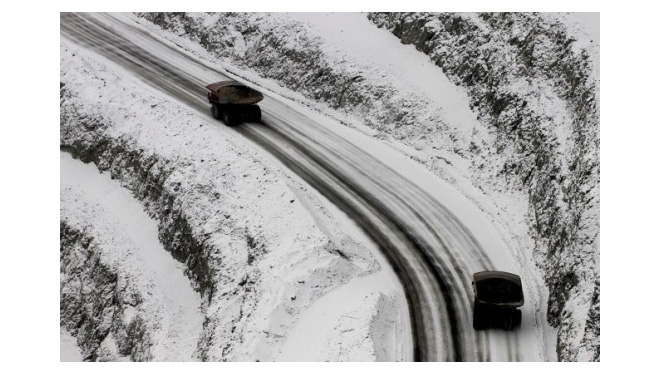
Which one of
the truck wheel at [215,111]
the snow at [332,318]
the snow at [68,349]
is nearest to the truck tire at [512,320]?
the snow at [332,318]

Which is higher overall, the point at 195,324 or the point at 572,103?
the point at 572,103

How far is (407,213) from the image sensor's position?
29094mm

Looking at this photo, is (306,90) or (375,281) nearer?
(375,281)

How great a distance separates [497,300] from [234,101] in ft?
58.2

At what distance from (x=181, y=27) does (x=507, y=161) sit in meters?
25.1

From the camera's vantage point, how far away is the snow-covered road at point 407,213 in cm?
2296

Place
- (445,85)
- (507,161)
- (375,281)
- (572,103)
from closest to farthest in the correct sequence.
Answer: (375,281)
(572,103)
(507,161)
(445,85)

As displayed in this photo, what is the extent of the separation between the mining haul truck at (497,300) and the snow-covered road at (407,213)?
372 millimetres

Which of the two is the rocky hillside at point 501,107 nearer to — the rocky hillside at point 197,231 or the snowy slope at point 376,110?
the snowy slope at point 376,110

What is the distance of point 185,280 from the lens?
102ft

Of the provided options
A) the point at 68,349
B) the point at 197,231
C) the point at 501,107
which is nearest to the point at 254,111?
the point at 197,231

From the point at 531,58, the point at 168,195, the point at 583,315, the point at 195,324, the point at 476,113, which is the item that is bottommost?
the point at 195,324

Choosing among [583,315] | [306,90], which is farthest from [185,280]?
[583,315]

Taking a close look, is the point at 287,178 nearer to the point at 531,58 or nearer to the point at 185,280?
→ the point at 185,280
